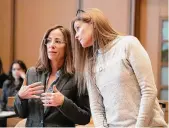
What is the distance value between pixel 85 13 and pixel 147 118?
1.62 ft

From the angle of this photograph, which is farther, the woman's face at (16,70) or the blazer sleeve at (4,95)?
the woman's face at (16,70)

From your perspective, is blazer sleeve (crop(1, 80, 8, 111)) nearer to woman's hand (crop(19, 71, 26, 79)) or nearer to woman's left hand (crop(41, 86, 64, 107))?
woman's hand (crop(19, 71, 26, 79))

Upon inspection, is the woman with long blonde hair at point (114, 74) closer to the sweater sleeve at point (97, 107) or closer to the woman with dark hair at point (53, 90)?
the sweater sleeve at point (97, 107)

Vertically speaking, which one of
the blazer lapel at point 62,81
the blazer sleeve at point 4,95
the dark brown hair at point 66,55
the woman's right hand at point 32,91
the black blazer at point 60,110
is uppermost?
the dark brown hair at point 66,55

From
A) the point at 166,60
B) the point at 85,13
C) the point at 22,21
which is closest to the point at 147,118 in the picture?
the point at 85,13

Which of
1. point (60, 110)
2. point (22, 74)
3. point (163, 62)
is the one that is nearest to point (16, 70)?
point (22, 74)

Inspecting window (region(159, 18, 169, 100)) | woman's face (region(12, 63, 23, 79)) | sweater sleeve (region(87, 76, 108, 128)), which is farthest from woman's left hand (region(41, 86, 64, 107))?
window (region(159, 18, 169, 100))

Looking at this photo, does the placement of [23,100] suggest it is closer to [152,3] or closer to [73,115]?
[73,115]

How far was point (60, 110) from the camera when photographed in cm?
137

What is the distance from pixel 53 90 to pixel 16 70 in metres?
2.41

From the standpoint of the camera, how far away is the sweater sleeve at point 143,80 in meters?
1.13

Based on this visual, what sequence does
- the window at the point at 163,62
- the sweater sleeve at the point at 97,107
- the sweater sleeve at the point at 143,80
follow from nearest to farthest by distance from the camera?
the sweater sleeve at the point at 143,80, the sweater sleeve at the point at 97,107, the window at the point at 163,62

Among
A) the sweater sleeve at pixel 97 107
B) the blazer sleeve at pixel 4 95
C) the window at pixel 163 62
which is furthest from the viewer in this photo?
the window at pixel 163 62

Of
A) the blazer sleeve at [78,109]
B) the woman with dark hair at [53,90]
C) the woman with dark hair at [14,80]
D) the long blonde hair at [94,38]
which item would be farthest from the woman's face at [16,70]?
the long blonde hair at [94,38]
